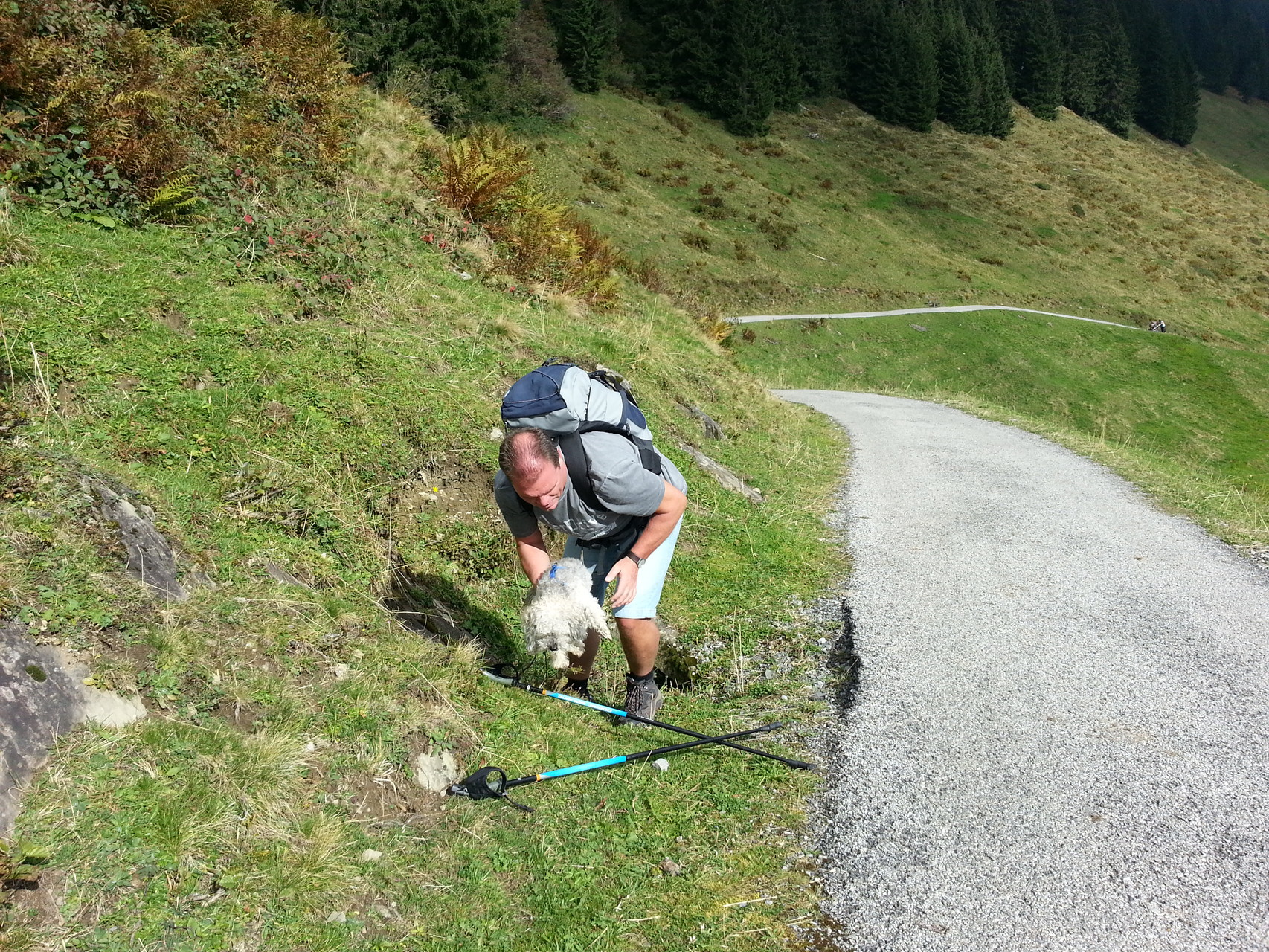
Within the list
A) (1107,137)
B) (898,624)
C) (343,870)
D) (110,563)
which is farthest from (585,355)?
(1107,137)

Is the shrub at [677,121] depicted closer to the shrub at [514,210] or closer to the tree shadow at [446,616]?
the shrub at [514,210]

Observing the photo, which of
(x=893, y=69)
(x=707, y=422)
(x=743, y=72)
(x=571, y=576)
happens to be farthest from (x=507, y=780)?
(x=893, y=69)

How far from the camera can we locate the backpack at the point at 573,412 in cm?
386

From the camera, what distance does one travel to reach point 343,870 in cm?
320

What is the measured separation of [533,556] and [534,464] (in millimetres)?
757

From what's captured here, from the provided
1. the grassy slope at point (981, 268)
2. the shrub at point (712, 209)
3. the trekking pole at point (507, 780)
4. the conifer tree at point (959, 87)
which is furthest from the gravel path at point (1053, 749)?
the conifer tree at point (959, 87)

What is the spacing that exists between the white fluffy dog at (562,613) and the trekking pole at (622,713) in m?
0.75

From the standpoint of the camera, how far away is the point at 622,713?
480 cm

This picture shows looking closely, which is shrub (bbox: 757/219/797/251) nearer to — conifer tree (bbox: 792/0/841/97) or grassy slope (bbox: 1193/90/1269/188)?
conifer tree (bbox: 792/0/841/97)

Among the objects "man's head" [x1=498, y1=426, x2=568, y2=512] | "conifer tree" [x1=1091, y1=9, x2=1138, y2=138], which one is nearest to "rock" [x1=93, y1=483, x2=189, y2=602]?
"man's head" [x1=498, y1=426, x2=568, y2=512]

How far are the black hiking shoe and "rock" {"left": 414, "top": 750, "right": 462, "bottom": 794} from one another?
1212 millimetres

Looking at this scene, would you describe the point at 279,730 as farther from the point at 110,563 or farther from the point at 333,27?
the point at 333,27

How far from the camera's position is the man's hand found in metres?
4.32

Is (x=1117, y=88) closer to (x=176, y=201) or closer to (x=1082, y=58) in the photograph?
(x=1082, y=58)
